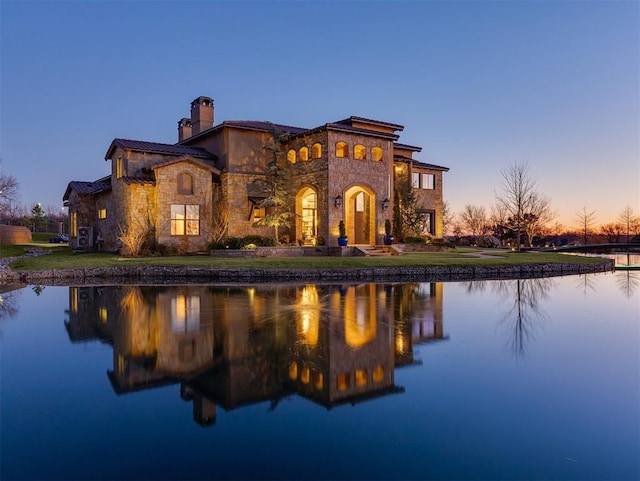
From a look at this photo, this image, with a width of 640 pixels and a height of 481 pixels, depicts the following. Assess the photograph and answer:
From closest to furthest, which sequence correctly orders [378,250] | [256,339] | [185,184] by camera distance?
[256,339], [378,250], [185,184]

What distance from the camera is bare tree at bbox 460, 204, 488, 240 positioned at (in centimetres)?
5481

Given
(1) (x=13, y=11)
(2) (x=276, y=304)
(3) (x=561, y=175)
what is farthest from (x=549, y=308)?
(1) (x=13, y=11)

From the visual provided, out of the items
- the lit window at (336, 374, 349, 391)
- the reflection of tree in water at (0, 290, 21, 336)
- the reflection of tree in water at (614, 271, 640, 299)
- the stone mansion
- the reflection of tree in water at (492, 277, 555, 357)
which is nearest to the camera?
the lit window at (336, 374, 349, 391)

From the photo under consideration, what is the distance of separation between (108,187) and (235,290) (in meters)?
17.2

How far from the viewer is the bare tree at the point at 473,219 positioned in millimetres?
54812

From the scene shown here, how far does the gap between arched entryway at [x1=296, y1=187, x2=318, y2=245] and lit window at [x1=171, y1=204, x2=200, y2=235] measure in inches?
230

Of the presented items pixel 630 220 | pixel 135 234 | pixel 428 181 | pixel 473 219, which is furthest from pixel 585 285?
pixel 630 220

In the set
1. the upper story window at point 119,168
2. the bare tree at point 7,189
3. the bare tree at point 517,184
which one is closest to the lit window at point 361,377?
the upper story window at point 119,168

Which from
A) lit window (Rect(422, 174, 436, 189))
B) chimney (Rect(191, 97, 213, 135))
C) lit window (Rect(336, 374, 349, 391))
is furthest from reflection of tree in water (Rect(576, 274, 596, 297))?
chimney (Rect(191, 97, 213, 135))

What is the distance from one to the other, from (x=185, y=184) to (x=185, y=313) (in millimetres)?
15804

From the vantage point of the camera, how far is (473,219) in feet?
185

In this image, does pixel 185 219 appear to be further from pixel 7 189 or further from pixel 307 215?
pixel 7 189

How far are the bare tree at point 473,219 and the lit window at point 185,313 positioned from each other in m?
48.6

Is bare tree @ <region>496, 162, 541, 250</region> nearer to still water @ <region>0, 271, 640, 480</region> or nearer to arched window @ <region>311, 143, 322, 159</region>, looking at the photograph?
arched window @ <region>311, 143, 322, 159</region>
